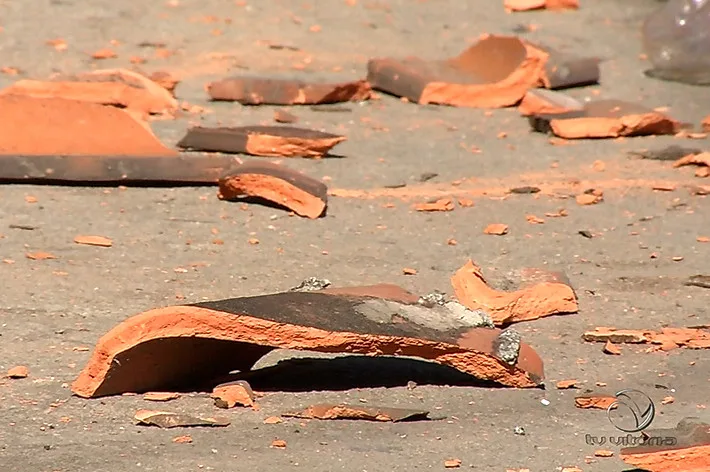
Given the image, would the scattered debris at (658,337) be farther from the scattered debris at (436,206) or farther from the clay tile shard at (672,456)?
the scattered debris at (436,206)

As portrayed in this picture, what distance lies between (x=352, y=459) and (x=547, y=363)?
99cm

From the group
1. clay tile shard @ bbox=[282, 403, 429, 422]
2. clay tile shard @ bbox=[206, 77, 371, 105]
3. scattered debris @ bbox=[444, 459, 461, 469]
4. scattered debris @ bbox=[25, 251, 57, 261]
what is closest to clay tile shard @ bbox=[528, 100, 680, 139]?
clay tile shard @ bbox=[206, 77, 371, 105]

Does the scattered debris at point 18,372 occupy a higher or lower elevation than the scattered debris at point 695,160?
lower

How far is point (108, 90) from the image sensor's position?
272 inches

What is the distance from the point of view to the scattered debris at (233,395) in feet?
11.5

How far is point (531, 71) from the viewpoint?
25.5 feet

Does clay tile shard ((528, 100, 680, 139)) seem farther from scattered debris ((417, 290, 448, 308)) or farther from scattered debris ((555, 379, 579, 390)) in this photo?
scattered debris ((555, 379, 579, 390))

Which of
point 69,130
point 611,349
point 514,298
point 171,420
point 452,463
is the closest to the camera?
point 452,463

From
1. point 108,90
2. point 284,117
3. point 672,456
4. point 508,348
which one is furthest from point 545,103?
point 672,456

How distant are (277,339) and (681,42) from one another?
5811 millimetres

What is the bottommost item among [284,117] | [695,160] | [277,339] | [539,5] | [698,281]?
[277,339]

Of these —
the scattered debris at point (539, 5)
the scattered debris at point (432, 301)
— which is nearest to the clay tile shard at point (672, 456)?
the scattered debris at point (432, 301)

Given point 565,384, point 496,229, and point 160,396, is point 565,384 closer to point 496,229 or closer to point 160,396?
point 160,396

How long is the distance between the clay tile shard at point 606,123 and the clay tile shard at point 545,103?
13 cm
